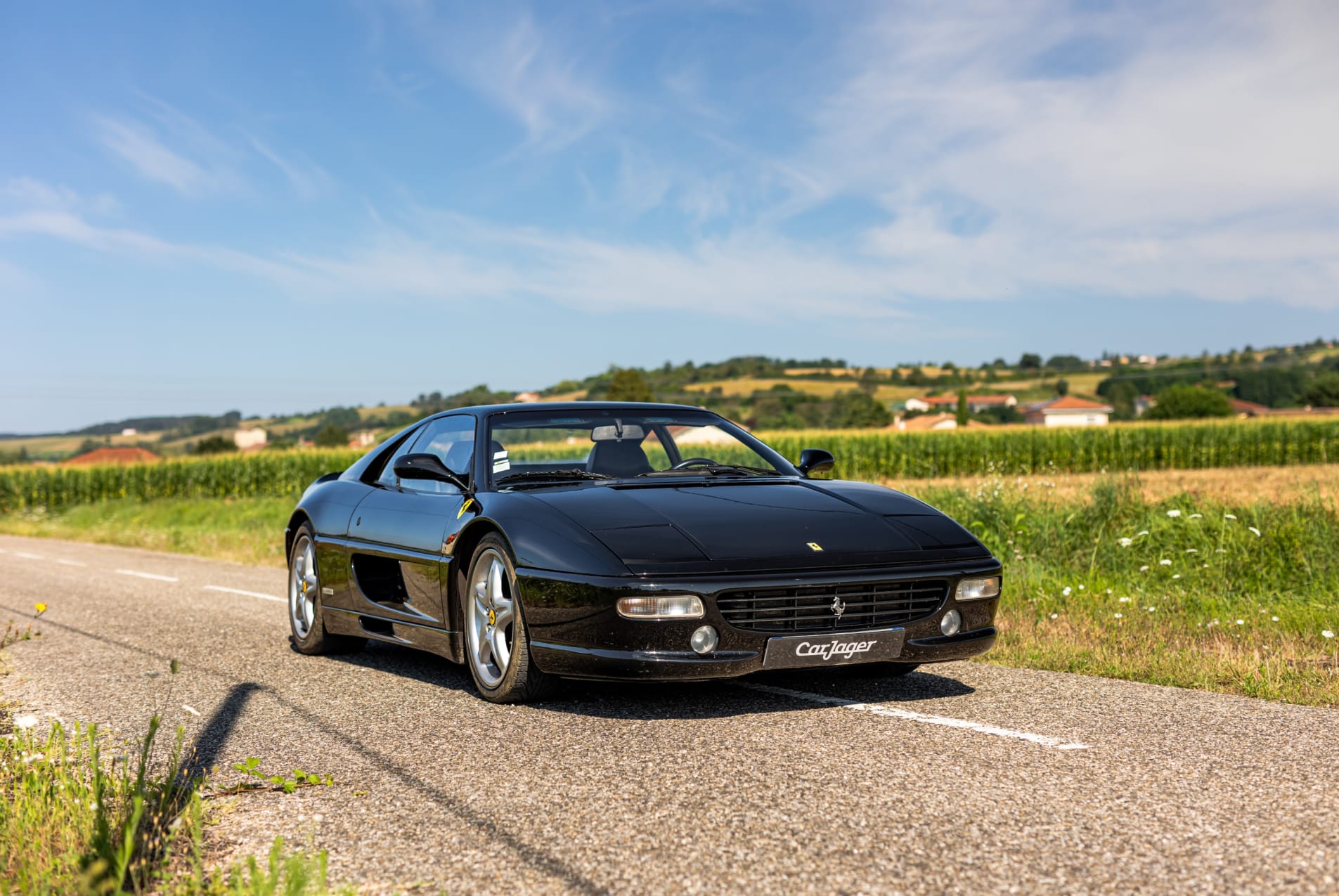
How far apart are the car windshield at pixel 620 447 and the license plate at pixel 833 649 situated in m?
1.45

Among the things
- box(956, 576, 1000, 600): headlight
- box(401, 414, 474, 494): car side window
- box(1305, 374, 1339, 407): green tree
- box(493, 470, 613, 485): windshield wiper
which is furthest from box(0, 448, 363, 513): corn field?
box(1305, 374, 1339, 407): green tree

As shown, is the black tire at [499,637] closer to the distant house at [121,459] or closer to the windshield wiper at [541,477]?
the windshield wiper at [541,477]

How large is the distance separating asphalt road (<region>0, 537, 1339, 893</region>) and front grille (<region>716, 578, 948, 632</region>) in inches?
15.4

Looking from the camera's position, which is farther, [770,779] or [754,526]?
[754,526]

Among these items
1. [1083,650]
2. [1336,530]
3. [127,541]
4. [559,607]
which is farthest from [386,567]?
[127,541]

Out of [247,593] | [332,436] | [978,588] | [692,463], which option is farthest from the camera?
[332,436]

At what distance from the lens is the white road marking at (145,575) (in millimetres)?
13164

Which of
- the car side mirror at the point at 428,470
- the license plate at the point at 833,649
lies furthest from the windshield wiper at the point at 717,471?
the license plate at the point at 833,649

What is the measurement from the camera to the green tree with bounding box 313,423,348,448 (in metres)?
61.9

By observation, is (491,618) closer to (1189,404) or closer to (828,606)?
(828,606)

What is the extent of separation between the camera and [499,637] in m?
5.61

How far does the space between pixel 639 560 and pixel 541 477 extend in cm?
128

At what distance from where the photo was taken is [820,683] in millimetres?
5930

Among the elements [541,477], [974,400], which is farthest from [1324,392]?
[541,477]
